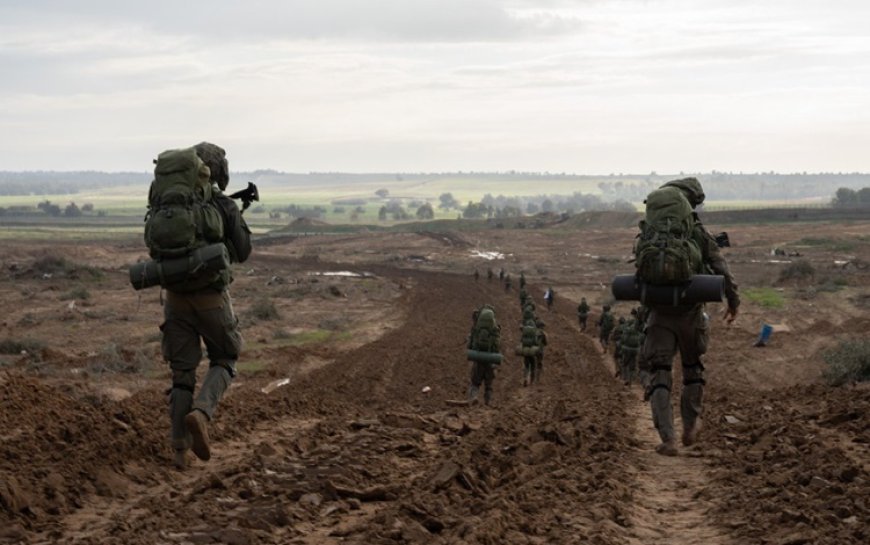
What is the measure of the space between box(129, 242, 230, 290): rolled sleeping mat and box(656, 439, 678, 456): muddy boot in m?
3.97

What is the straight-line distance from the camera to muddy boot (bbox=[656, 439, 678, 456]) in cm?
899

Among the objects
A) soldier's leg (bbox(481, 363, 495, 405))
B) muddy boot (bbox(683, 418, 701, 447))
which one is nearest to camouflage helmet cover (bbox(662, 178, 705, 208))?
muddy boot (bbox(683, 418, 701, 447))

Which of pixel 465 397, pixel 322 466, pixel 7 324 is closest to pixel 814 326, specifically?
pixel 465 397

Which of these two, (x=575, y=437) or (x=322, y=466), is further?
(x=575, y=437)

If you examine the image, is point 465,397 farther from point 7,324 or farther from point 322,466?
point 7,324

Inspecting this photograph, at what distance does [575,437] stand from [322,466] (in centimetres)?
254

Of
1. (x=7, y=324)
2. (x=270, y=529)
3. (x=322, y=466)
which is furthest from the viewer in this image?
(x=7, y=324)

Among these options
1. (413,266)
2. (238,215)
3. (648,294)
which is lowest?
(413,266)

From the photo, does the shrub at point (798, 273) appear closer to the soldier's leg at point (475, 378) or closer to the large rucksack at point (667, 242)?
the soldier's leg at point (475, 378)

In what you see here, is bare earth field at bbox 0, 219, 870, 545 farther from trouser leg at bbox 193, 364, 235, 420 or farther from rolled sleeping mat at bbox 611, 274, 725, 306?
rolled sleeping mat at bbox 611, 274, 725, 306

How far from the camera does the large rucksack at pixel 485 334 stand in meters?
16.8

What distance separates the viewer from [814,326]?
33.2m

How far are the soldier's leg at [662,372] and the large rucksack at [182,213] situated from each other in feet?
12.3

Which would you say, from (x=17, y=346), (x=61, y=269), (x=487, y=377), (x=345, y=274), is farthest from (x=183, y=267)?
(x=345, y=274)
